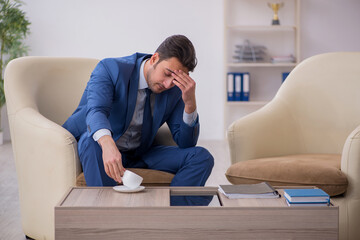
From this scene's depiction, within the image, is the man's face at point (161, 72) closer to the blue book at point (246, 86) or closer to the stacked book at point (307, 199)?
the stacked book at point (307, 199)

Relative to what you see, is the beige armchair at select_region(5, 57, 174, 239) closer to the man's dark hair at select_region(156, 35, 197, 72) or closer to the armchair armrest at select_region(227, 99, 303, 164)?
the armchair armrest at select_region(227, 99, 303, 164)

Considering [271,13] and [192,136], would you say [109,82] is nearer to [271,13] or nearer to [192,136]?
[192,136]

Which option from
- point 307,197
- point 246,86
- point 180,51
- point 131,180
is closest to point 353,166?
point 307,197

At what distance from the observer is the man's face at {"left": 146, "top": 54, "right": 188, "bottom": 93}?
1962 mm

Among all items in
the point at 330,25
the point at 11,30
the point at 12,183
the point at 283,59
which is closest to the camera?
the point at 12,183

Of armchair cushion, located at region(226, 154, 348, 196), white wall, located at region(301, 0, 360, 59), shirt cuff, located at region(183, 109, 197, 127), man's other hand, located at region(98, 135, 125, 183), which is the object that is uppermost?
white wall, located at region(301, 0, 360, 59)

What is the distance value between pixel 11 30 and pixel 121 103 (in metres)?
3.80

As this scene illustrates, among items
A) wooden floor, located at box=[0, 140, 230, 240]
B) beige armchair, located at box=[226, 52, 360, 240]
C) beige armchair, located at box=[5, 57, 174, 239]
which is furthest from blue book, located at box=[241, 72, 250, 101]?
beige armchair, located at box=[5, 57, 174, 239]

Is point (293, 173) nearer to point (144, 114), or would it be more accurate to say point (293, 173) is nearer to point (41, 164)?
point (144, 114)

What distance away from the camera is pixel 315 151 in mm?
2688

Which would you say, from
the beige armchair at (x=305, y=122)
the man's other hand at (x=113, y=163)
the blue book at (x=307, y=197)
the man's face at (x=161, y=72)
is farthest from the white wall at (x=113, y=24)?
the blue book at (x=307, y=197)

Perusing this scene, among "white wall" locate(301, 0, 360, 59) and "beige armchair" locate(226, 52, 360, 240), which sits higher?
"white wall" locate(301, 0, 360, 59)

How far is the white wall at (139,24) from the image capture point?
230 inches

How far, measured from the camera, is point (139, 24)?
5879 millimetres
